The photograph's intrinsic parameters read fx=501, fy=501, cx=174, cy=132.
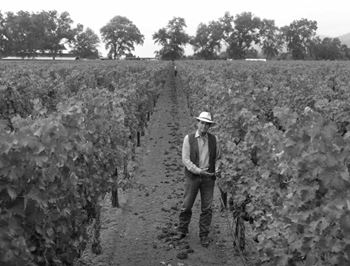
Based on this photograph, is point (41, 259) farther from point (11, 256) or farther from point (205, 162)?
point (205, 162)

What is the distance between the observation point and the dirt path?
272 inches

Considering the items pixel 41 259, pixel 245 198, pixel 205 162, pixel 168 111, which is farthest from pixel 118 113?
pixel 168 111

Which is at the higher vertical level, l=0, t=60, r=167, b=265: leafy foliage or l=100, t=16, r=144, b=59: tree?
l=100, t=16, r=144, b=59: tree

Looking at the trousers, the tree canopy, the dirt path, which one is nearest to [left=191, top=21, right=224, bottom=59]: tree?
the tree canopy

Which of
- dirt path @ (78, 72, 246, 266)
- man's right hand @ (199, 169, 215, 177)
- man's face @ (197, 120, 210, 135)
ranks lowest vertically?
dirt path @ (78, 72, 246, 266)

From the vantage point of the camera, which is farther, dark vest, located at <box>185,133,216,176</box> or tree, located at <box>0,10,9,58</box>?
tree, located at <box>0,10,9,58</box>

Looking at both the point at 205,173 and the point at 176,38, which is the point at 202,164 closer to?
the point at 205,173

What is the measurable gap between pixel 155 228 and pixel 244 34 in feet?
381

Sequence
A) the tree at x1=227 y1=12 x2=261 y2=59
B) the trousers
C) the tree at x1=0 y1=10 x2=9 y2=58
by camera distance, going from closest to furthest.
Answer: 1. the trousers
2. the tree at x1=0 y1=10 x2=9 y2=58
3. the tree at x1=227 y1=12 x2=261 y2=59

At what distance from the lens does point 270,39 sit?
392 feet

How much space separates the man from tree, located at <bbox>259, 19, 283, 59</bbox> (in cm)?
11198

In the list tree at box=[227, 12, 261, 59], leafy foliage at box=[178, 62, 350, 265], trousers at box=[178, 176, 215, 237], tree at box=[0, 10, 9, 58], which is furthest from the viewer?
tree at box=[227, 12, 261, 59]

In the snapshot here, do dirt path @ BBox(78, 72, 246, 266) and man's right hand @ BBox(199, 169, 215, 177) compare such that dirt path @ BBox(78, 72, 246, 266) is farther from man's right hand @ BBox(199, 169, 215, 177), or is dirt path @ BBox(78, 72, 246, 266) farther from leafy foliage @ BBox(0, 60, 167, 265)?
man's right hand @ BBox(199, 169, 215, 177)

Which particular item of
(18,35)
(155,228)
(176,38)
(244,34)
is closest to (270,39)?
(244,34)
